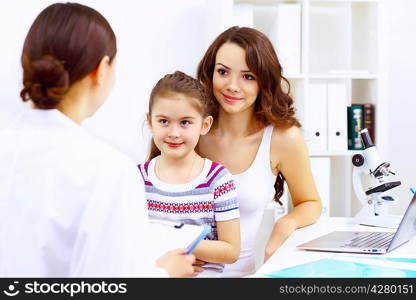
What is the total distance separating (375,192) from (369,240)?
0.36m

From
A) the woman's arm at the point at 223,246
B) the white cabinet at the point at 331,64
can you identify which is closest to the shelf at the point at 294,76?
the white cabinet at the point at 331,64

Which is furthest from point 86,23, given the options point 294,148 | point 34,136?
point 294,148

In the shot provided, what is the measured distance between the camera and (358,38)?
147 inches

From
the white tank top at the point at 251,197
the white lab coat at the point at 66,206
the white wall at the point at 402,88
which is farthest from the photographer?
the white wall at the point at 402,88

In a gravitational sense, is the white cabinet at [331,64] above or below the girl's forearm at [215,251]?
above

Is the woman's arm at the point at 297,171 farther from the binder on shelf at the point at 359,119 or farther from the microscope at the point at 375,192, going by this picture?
the binder on shelf at the point at 359,119

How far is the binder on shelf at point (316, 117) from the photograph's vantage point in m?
3.48

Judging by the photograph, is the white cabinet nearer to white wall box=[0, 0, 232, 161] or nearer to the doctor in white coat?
white wall box=[0, 0, 232, 161]

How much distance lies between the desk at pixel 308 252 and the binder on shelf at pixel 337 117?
111 cm

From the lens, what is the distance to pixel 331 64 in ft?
12.5

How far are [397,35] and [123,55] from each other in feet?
5.66

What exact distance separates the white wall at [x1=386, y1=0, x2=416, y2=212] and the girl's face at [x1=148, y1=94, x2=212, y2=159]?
2345mm


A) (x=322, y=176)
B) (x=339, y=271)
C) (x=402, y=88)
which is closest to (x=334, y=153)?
(x=322, y=176)

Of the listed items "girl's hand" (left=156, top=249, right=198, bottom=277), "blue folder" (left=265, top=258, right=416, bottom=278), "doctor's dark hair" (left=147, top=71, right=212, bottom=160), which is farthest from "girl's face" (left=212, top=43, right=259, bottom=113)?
"girl's hand" (left=156, top=249, right=198, bottom=277)
